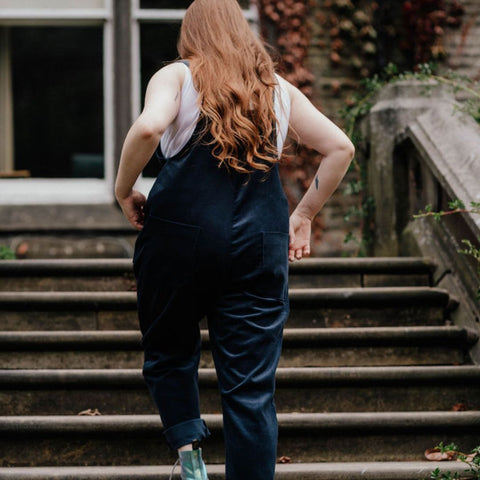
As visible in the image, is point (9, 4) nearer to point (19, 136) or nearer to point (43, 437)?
point (19, 136)

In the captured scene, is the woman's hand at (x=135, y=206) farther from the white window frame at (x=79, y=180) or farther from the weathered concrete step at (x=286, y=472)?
the white window frame at (x=79, y=180)

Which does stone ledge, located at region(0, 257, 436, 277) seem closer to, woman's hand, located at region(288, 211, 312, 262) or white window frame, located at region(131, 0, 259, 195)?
woman's hand, located at region(288, 211, 312, 262)

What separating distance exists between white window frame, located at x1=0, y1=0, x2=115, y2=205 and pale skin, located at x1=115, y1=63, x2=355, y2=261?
12.1ft

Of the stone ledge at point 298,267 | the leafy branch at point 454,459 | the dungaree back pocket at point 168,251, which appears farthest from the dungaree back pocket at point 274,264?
the stone ledge at point 298,267

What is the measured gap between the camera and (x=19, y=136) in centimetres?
661

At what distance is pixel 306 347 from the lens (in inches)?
136

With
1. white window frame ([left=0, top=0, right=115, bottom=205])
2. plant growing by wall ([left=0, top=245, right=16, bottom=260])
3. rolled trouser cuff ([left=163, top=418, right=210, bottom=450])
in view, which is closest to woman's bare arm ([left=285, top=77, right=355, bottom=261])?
rolled trouser cuff ([left=163, top=418, right=210, bottom=450])

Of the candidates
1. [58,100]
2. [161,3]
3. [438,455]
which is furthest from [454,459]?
[58,100]

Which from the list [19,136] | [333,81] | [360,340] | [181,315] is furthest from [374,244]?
[19,136]

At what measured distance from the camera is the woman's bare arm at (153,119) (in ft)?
6.64

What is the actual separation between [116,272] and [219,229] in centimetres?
213

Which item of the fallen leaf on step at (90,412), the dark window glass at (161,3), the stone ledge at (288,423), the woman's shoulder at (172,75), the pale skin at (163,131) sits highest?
the dark window glass at (161,3)

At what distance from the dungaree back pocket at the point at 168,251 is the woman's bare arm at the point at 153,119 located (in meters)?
0.17

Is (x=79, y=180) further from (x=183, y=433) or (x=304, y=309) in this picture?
(x=183, y=433)
